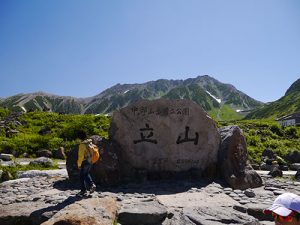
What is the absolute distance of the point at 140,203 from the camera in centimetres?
1124

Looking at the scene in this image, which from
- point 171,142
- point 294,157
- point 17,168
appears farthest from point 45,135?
point 294,157

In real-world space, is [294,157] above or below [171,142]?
below

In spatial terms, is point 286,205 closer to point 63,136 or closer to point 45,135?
point 63,136

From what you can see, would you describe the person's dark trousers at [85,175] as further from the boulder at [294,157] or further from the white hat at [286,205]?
the boulder at [294,157]

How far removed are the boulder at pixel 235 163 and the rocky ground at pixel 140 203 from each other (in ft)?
1.56

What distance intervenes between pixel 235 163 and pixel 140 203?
19.1ft

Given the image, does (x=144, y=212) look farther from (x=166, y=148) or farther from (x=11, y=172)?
(x=11, y=172)

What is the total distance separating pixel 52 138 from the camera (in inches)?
1256

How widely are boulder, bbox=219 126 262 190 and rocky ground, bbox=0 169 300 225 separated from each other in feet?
1.56

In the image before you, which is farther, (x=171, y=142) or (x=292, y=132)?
(x=292, y=132)

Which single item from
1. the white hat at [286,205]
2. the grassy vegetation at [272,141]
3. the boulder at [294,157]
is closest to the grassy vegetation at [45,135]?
the grassy vegetation at [272,141]

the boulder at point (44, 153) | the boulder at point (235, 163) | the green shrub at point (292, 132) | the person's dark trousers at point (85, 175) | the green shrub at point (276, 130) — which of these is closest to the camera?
the person's dark trousers at point (85, 175)

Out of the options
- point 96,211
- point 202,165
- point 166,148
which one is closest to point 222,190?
point 202,165

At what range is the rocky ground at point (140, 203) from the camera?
10000 mm
